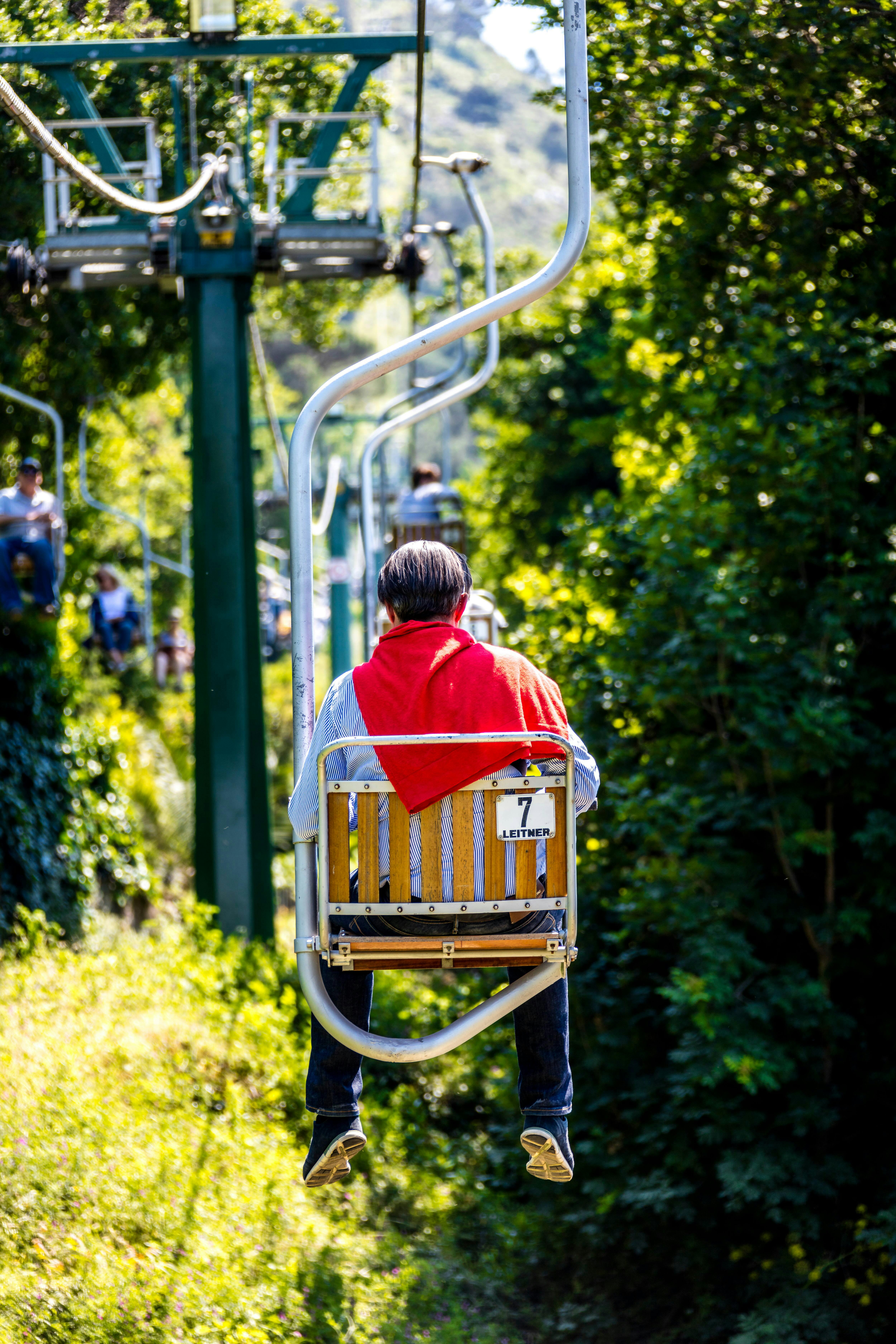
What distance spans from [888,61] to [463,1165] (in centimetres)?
599

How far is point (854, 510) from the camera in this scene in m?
7.29

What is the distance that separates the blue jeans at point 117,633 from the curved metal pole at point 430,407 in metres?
6.13

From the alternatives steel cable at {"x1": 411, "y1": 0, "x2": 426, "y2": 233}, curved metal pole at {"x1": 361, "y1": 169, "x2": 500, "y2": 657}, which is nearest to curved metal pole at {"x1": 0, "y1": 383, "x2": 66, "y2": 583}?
curved metal pole at {"x1": 361, "y1": 169, "x2": 500, "y2": 657}

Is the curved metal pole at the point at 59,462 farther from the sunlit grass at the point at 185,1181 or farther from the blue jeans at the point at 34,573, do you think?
the sunlit grass at the point at 185,1181

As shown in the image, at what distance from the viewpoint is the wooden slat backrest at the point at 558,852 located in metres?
3.27

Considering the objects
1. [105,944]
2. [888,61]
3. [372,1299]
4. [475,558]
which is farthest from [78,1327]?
[475,558]

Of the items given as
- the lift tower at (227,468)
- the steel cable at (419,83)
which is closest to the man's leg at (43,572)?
the lift tower at (227,468)

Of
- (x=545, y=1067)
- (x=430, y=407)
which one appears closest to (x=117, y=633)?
(x=430, y=407)

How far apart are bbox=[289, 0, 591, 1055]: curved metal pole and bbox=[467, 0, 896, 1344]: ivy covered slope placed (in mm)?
3331

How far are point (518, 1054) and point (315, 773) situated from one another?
2.77ft

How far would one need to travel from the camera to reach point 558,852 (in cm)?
330

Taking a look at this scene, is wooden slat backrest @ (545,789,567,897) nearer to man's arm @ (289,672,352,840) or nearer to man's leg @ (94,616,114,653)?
man's arm @ (289,672,352,840)

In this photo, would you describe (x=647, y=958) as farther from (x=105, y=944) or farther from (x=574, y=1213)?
(x=105, y=944)

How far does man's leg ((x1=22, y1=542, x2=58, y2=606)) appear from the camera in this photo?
9836mm
